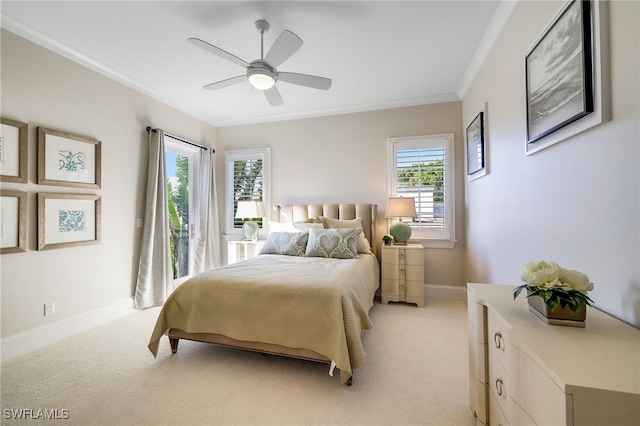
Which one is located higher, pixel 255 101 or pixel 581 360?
pixel 255 101

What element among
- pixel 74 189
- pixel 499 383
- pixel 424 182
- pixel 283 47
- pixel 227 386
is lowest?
pixel 227 386

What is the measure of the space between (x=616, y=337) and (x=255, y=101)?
427 centimetres

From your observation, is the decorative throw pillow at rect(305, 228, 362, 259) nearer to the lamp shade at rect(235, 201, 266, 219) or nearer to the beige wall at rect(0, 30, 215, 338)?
the lamp shade at rect(235, 201, 266, 219)

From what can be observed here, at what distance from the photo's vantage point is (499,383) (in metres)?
1.23

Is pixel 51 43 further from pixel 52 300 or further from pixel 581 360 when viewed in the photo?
pixel 581 360

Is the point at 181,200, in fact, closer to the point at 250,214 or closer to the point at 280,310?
the point at 250,214

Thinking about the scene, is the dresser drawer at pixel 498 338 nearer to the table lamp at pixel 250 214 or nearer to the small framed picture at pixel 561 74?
the small framed picture at pixel 561 74

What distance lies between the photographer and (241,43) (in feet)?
8.68

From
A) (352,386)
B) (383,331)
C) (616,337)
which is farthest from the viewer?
(383,331)

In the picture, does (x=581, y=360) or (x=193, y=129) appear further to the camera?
(x=193, y=129)

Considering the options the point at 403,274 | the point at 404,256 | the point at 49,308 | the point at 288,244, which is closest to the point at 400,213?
the point at 404,256

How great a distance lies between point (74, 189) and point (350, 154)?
3499 millimetres

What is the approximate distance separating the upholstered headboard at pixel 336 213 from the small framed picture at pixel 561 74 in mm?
2350

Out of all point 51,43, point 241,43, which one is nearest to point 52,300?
point 51,43
